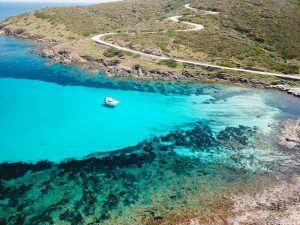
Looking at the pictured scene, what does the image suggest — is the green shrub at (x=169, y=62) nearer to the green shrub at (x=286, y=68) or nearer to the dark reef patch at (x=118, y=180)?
the green shrub at (x=286, y=68)

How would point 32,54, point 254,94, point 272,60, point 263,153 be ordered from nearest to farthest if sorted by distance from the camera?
point 263,153
point 254,94
point 272,60
point 32,54

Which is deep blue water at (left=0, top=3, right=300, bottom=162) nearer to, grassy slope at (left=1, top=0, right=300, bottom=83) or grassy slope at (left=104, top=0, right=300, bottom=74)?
grassy slope at (left=1, top=0, right=300, bottom=83)

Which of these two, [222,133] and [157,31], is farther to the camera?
[157,31]

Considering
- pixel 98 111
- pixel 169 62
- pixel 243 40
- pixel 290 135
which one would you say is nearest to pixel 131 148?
pixel 98 111

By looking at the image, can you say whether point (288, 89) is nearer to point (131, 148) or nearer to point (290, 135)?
point (290, 135)

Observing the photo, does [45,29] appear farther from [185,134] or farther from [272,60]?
[185,134]

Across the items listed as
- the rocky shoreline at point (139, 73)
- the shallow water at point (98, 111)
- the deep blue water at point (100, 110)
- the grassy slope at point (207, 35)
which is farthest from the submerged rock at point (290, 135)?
the grassy slope at point (207, 35)

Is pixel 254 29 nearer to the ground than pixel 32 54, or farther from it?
farther from it

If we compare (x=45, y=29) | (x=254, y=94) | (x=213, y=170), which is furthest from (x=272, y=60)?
(x=45, y=29)
